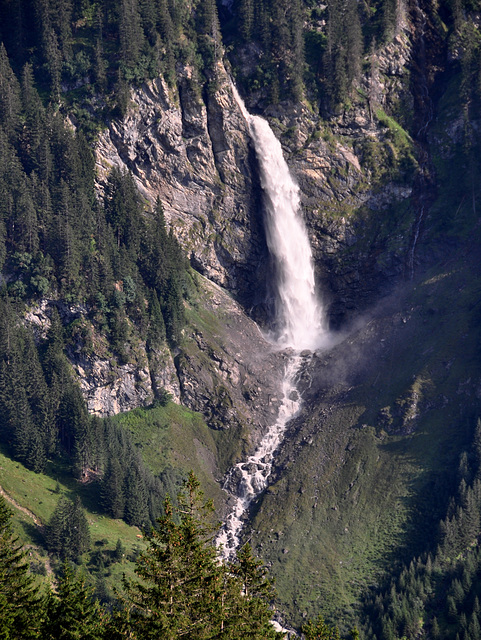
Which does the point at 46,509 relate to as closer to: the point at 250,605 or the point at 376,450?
the point at 376,450

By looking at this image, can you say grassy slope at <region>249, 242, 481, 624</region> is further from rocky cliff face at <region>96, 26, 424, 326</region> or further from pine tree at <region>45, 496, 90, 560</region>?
pine tree at <region>45, 496, 90, 560</region>

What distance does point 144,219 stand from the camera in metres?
143

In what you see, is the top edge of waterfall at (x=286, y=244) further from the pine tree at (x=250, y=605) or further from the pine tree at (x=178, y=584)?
the pine tree at (x=178, y=584)

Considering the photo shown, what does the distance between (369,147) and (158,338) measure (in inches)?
2379

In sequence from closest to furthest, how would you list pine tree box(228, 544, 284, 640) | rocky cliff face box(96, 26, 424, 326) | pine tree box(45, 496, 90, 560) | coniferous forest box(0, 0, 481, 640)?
1. pine tree box(228, 544, 284, 640)
2. pine tree box(45, 496, 90, 560)
3. coniferous forest box(0, 0, 481, 640)
4. rocky cliff face box(96, 26, 424, 326)

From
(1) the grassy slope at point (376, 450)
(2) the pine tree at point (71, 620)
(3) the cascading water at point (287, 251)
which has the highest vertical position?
(3) the cascading water at point (287, 251)

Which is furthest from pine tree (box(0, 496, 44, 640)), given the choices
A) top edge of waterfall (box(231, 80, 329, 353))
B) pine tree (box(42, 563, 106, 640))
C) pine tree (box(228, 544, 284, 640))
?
top edge of waterfall (box(231, 80, 329, 353))

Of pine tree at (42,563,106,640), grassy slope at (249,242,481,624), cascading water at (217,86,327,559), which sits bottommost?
grassy slope at (249,242,481,624)

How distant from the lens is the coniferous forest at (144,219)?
338ft

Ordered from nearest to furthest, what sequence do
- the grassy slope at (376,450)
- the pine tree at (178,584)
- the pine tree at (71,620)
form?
the pine tree at (178,584) < the pine tree at (71,620) < the grassy slope at (376,450)

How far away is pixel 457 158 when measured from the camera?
158m

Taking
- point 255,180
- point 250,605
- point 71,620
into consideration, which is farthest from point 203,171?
point 71,620

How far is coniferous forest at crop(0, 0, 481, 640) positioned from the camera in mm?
103125

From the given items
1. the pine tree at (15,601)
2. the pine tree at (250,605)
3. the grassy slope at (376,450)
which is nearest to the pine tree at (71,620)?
the pine tree at (15,601)
